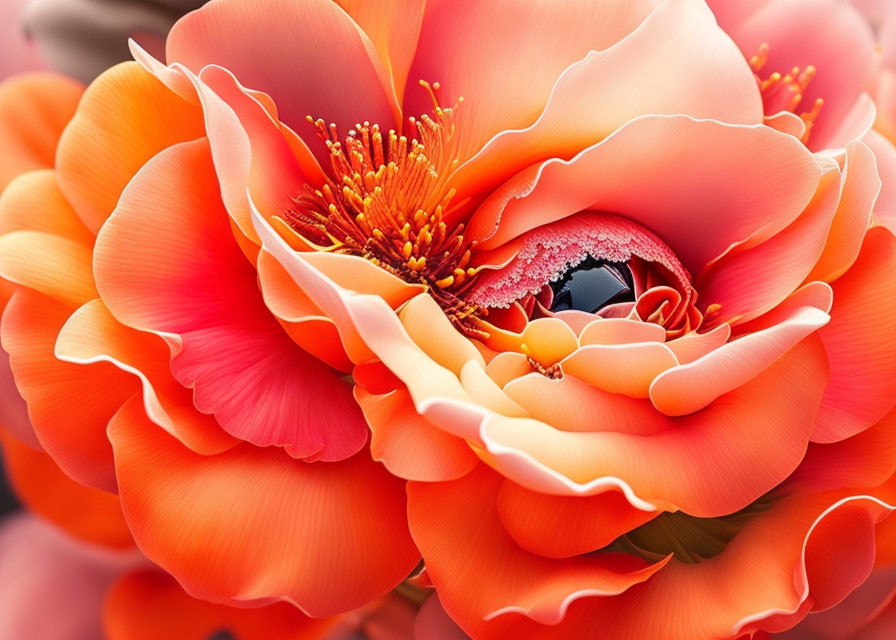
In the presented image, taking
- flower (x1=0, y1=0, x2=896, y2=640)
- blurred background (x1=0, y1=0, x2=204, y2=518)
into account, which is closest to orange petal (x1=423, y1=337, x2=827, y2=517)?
flower (x1=0, y1=0, x2=896, y2=640)

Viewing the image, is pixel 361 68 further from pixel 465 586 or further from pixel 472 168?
pixel 465 586

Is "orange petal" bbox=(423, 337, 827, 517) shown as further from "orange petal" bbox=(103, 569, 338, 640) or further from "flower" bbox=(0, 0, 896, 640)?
"orange petal" bbox=(103, 569, 338, 640)

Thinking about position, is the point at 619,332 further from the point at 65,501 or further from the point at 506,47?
the point at 65,501

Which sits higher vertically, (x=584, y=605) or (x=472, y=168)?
(x=472, y=168)

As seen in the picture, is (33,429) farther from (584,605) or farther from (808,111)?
(808,111)

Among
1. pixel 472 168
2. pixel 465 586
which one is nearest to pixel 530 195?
pixel 472 168

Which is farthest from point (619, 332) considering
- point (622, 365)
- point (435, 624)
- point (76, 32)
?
point (76, 32)

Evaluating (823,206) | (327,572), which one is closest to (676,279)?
(823,206)
